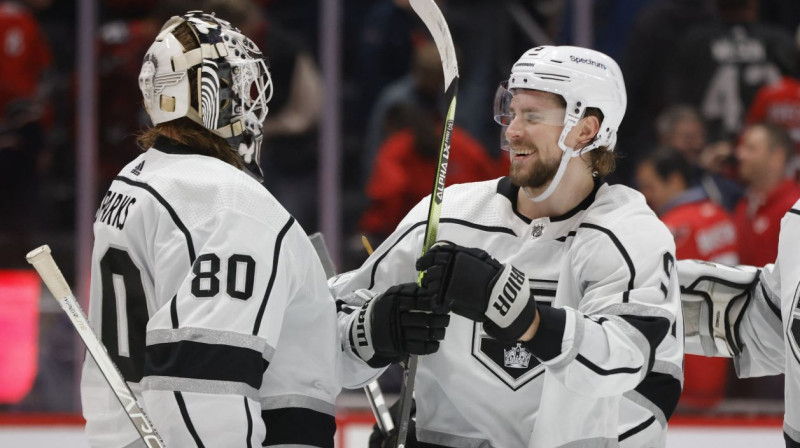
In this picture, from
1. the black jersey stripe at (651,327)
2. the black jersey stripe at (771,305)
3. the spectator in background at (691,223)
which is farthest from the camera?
the spectator in background at (691,223)

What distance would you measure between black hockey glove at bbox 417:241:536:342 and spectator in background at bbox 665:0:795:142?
3.61 meters

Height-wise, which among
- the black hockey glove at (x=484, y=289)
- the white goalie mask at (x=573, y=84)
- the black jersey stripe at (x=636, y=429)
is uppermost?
the white goalie mask at (x=573, y=84)

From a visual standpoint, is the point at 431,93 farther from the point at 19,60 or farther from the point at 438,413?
the point at 438,413

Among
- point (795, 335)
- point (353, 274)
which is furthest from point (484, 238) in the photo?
point (795, 335)

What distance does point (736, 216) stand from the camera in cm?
546

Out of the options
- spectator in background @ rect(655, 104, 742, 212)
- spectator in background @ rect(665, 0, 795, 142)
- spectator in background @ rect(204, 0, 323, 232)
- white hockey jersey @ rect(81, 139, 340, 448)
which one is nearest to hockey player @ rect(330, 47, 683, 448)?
white hockey jersey @ rect(81, 139, 340, 448)

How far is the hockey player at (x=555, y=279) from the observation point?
2.39 m

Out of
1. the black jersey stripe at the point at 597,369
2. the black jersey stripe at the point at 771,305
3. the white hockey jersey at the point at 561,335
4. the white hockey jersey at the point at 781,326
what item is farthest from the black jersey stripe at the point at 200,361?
the black jersey stripe at the point at 771,305

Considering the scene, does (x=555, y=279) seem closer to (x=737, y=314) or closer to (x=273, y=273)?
(x=737, y=314)

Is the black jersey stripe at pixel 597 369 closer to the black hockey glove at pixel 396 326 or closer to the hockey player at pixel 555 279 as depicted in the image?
the hockey player at pixel 555 279

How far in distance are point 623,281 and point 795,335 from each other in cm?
43

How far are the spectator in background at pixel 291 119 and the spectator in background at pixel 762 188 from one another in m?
1.85

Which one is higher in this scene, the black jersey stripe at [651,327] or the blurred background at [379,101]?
the blurred background at [379,101]

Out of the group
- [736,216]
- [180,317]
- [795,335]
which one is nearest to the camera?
[180,317]
